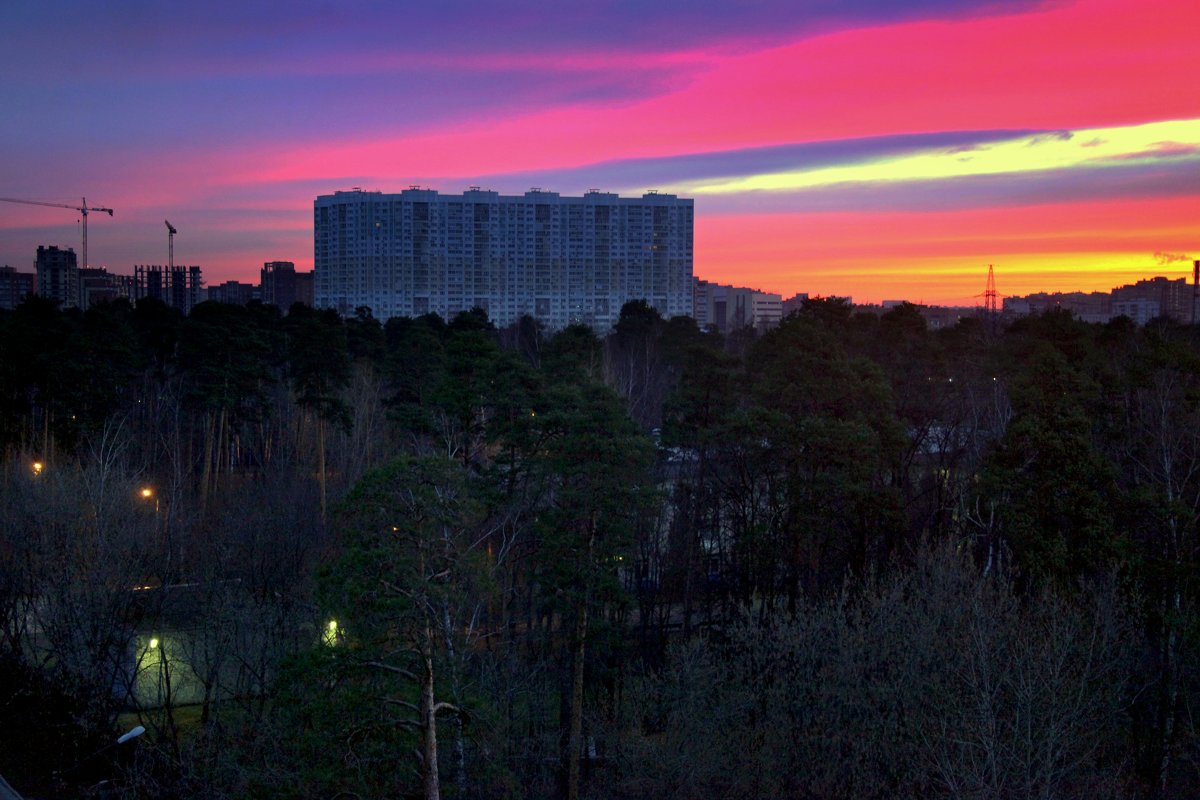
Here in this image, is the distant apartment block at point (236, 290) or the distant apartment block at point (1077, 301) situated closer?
the distant apartment block at point (1077, 301)

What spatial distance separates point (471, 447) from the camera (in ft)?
74.8

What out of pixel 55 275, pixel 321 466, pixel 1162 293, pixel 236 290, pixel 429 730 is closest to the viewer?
pixel 429 730

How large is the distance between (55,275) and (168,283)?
1252cm

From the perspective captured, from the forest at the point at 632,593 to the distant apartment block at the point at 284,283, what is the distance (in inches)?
3053

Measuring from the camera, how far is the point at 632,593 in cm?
1981

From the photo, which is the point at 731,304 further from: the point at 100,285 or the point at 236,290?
the point at 100,285

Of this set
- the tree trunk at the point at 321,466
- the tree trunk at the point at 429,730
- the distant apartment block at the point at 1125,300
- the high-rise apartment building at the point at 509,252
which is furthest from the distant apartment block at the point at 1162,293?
the tree trunk at the point at 429,730

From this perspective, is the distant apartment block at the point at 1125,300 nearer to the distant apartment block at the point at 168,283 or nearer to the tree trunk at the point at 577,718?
the tree trunk at the point at 577,718

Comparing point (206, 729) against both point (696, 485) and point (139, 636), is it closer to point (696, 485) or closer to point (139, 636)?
point (139, 636)

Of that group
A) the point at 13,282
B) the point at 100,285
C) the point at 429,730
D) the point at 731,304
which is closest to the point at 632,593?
the point at 429,730

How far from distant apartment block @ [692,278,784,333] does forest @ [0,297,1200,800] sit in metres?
79.8

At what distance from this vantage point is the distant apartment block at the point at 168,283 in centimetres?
8306

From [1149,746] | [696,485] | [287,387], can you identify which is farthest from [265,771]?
[287,387]

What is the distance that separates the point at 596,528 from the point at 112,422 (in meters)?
15.1
